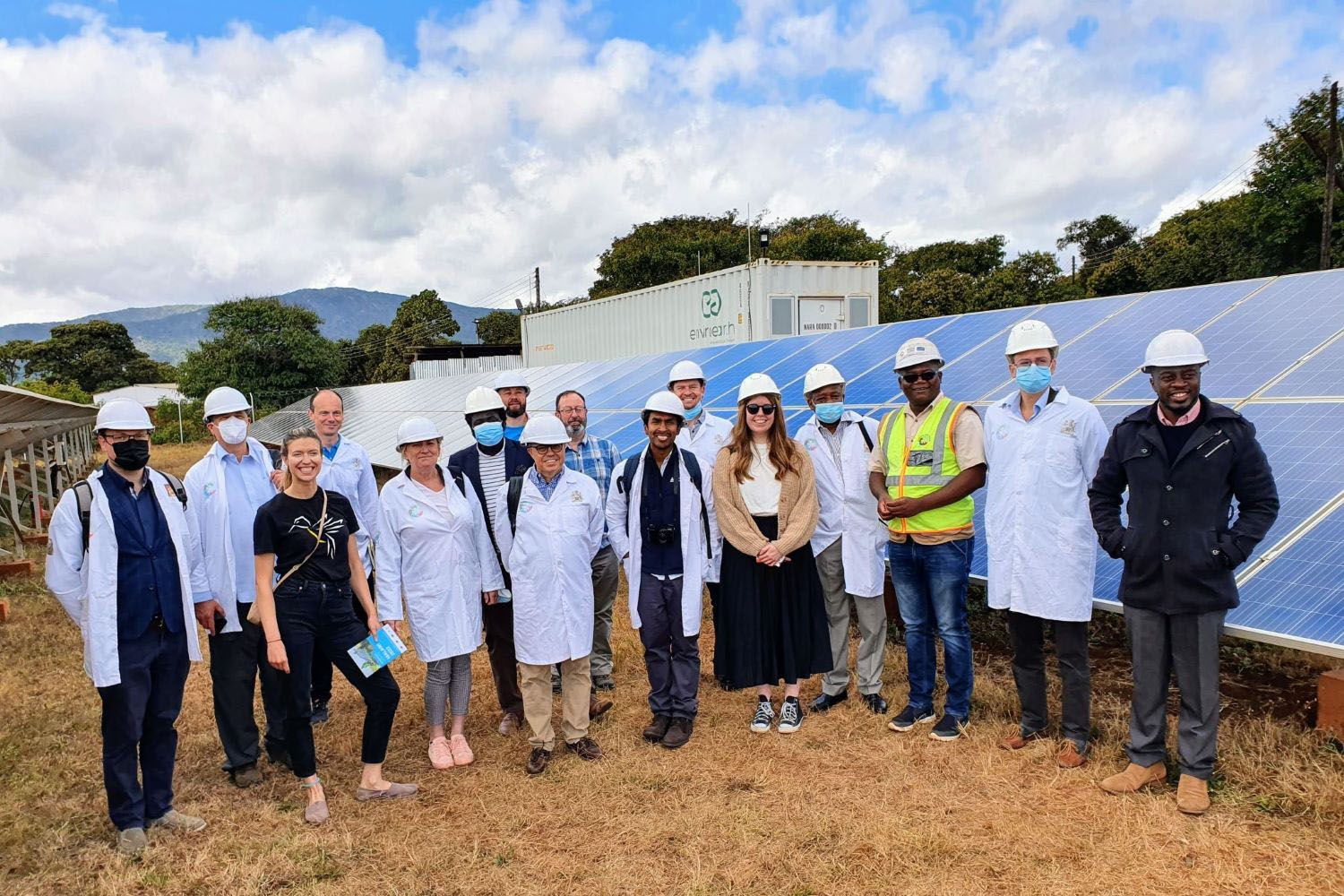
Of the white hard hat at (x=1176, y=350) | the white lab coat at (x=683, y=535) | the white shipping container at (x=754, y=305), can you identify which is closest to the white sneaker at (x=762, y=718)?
the white lab coat at (x=683, y=535)

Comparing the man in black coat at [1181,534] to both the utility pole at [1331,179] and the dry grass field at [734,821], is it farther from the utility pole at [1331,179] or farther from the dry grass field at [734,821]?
the utility pole at [1331,179]

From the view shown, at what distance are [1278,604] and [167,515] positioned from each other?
547 centimetres

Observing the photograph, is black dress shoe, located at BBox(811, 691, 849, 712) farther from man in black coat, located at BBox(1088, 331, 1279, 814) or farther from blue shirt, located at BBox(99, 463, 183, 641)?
blue shirt, located at BBox(99, 463, 183, 641)

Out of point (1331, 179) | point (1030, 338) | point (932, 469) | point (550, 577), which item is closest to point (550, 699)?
point (550, 577)

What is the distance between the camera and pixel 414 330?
50.8m

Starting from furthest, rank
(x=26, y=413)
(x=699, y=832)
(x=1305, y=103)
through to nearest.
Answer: (x=1305, y=103) → (x=26, y=413) → (x=699, y=832)

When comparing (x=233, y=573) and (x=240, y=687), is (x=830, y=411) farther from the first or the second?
(x=240, y=687)

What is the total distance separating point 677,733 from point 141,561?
305cm

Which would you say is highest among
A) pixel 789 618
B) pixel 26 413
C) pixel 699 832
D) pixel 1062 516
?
pixel 26 413

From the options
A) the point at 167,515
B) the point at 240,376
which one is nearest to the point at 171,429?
the point at 240,376

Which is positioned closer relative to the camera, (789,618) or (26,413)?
(789,618)

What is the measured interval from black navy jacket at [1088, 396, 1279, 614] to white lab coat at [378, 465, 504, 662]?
3.41 metres

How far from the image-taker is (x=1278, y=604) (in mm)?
4199

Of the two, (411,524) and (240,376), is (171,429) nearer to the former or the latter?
(240,376)
